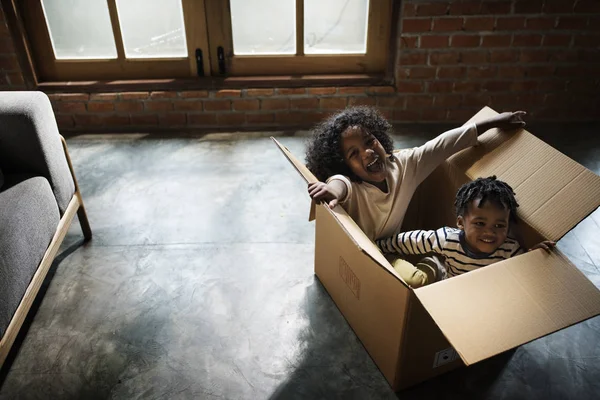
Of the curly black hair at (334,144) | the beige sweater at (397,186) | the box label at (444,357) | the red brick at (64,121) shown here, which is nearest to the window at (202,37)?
the red brick at (64,121)

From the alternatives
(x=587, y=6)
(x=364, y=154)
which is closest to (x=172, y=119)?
(x=364, y=154)

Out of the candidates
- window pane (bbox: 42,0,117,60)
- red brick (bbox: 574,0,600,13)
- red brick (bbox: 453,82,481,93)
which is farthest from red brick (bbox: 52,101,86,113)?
red brick (bbox: 574,0,600,13)

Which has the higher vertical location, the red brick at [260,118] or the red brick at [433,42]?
the red brick at [433,42]

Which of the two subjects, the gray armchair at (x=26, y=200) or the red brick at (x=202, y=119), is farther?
the red brick at (x=202, y=119)

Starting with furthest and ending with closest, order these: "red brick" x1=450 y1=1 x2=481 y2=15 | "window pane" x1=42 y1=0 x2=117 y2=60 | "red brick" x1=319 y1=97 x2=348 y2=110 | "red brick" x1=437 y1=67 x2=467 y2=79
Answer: "red brick" x1=319 y1=97 x2=348 y2=110, "red brick" x1=437 y1=67 x2=467 y2=79, "window pane" x1=42 y1=0 x2=117 y2=60, "red brick" x1=450 y1=1 x2=481 y2=15

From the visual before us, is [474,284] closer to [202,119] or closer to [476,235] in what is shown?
[476,235]

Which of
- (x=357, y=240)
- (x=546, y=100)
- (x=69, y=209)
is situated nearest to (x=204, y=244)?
(x=69, y=209)

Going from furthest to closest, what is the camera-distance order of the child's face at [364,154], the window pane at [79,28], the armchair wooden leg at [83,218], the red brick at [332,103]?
the red brick at [332,103], the window pane at [79,28], the armchair wooden leg at [83,218], the child's face at [364,154]

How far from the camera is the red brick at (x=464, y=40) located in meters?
2.65

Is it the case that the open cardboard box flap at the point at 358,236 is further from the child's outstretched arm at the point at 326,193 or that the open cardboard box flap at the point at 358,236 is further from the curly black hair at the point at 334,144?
the curly black hair at the point at 334,144

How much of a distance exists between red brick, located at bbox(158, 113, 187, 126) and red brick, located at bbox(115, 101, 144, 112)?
0.13m

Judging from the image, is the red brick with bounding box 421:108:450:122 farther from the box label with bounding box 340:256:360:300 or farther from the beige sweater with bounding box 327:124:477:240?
the box label with bounding box 340:256:360:300

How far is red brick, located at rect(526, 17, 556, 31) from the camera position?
8.54ft

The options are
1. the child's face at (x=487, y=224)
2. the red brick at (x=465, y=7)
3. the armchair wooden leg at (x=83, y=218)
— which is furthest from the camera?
the red brick at (x=465, y=7)
